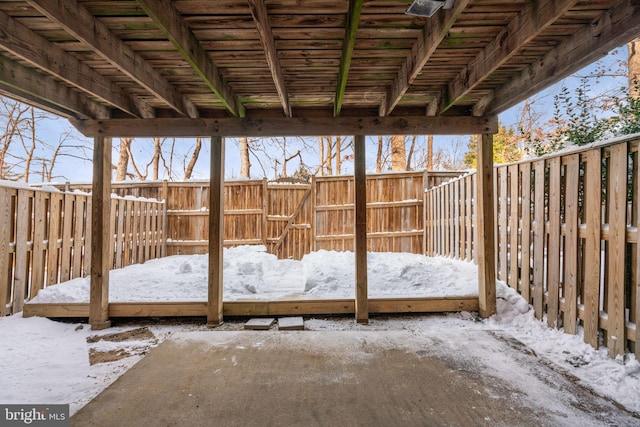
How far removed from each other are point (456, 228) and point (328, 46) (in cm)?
411

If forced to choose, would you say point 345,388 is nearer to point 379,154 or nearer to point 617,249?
point 617,249

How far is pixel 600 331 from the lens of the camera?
251cm

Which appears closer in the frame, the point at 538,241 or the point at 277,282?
the point at 538,241

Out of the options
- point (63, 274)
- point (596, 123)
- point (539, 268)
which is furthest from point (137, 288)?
point (596, 123)

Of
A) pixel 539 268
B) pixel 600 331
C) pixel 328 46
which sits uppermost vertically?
pixel 328 46

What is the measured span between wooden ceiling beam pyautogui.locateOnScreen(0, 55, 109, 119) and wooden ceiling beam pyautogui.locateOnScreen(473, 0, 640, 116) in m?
4.12

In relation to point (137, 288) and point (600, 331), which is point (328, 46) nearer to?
point (600, 331)

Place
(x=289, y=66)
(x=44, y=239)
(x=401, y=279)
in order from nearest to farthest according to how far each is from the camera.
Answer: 1. (x=289, y=66)
2. (x=44, y=239)
3. (x=401, y=279)

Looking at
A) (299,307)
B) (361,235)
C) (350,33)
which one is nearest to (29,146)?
(299,307)

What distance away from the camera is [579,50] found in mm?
2158

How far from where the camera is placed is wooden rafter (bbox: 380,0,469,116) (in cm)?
187

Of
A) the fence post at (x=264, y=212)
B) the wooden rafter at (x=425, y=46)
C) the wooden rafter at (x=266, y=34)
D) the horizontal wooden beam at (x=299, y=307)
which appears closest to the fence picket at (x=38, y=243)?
the horizontal wooden beam at (x=299, y=307)

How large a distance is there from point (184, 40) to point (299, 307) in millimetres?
2806

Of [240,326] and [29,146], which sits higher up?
[29,146]
